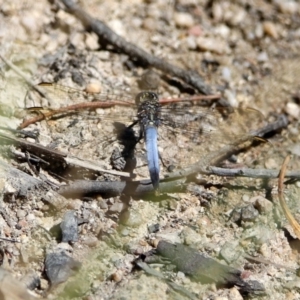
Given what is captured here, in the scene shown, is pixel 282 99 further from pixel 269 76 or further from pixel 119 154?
pixel 119 154

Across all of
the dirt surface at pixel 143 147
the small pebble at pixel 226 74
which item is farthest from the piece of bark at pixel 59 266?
the small pebble at pixel 226 74

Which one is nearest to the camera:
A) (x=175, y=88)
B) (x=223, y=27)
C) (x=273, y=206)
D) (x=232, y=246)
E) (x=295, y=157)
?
(x=232, y=246)

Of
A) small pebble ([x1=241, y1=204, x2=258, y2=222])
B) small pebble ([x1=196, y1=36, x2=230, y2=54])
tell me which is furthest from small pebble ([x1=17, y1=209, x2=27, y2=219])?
small pebble ([x1=196, y1=36, x2=230, y2=54])

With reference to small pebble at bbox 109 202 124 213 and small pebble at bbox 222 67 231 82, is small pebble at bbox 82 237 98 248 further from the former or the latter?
small pebble at bbox 222 67 231 82

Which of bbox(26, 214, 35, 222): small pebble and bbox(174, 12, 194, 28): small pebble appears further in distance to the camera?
bbox(174, 12, 194, 28): small pebble

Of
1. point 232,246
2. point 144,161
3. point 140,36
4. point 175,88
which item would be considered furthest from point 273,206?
point 140,36

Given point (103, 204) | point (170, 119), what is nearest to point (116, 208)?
point (103, 204)

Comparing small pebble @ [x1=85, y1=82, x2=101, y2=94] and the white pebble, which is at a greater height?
the white pebble
